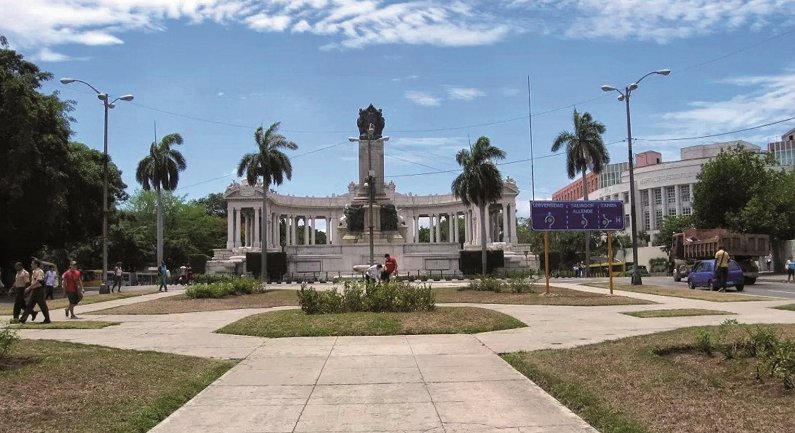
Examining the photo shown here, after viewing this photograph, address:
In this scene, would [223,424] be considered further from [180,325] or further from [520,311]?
[520,311]

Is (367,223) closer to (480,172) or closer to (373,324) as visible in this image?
(480,172)

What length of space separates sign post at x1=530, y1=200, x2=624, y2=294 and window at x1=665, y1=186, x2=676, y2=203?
100862mm

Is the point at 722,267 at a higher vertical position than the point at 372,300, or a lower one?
higher

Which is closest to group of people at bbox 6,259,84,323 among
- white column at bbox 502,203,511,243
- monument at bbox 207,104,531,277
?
monument at bbox 207,104,531,277

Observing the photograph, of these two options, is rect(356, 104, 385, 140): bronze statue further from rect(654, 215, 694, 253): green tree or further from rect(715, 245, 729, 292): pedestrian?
rect(715, 245, 729, 292): pedestrian

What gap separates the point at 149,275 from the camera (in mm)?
65125

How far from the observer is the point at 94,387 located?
809 centimetres

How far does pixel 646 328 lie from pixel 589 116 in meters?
52.9

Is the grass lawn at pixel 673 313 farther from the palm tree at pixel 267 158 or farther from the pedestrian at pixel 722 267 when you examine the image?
the palm tree at pixel 267 158

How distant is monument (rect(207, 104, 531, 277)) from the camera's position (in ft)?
206

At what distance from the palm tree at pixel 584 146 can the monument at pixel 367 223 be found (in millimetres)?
8736

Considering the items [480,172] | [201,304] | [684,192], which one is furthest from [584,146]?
[684,192]

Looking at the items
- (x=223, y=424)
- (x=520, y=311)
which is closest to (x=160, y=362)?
(x=223, y=424)

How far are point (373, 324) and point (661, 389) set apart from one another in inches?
321
